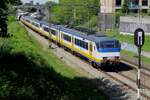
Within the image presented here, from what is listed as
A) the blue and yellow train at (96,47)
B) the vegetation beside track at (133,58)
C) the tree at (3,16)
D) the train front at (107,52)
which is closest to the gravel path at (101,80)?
the blue and yellow train at (96,47)

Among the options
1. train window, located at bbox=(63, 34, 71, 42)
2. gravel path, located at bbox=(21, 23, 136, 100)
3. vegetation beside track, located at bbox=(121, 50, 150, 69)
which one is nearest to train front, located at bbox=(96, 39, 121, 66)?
gravel path, located at bbox=(21, 23, 136, 100)

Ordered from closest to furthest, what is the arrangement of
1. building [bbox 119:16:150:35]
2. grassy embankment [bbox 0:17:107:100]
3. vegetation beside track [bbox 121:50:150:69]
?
grassy embankment [bbox 0:17:107:100] < vegetation beside track [bbox 121:50:150:69] < building [bbox 119:16:150:35]

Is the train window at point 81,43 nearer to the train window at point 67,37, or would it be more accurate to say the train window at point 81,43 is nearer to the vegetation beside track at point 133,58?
the train window at point 67,37

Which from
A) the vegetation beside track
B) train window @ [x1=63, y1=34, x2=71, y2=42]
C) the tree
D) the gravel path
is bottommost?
the vegetation beside track

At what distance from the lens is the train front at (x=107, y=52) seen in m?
36.3

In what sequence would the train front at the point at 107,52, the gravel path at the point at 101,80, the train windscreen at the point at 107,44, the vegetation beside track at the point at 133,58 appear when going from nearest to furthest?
the gravel path at the point at 101,80 → the train front at the point at 107,52 → the train windscreen at the point at 107,44 → the vegetation beside track at the point at 133,58

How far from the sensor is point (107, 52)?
3644cm

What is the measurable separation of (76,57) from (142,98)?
21.7m

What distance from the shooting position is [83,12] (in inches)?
4363

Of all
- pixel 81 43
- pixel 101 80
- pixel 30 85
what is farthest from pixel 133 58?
pixel 30 85

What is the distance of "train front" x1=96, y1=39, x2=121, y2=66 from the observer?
3628cm

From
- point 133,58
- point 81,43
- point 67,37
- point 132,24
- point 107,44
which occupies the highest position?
point 107,44

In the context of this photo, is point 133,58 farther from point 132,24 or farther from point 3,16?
point 3,16

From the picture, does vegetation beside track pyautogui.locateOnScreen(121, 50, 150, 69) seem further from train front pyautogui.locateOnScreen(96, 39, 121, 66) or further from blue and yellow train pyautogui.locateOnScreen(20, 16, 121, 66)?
blue and yellow train pyautogui.locateOnScreen(20, 16, 121, 66)
